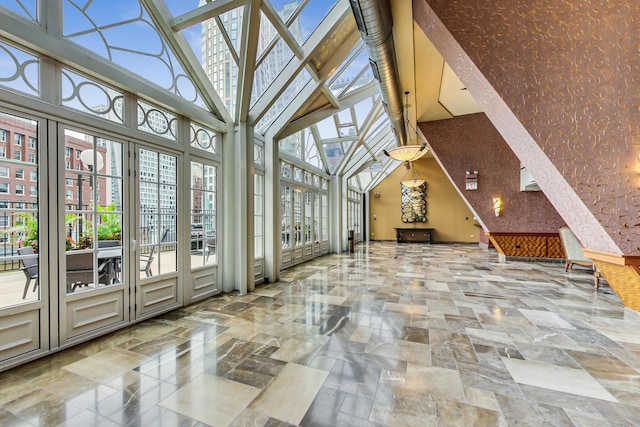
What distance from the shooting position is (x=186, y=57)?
12.3 feet

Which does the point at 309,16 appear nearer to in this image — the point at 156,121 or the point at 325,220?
the point at 156,121

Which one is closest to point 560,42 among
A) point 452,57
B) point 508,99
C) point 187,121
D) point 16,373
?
point 508,99

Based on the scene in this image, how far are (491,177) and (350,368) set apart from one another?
Result: 747cm

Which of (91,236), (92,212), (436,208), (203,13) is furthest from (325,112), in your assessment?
(436,208)

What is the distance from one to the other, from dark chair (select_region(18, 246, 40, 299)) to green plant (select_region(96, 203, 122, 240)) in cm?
58

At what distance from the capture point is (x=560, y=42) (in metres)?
2.82

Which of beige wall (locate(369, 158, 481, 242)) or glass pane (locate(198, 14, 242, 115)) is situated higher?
glass pane (locate(198, 14, 242, 115))

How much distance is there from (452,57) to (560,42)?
1037mm

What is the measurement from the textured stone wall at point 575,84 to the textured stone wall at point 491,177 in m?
4.98

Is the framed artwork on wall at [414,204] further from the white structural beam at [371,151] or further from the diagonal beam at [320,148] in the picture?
the diagonal beam at [320,148]

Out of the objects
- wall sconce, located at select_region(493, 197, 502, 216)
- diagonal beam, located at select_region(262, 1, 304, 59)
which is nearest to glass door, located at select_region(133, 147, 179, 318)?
diagonal beam, located at select_region(262, 1, 304, 59)

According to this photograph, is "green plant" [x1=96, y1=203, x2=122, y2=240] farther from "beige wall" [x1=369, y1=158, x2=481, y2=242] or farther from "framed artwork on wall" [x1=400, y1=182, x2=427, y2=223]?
"beige wall" [x1=369, y1=158, x2=481, y2=242]

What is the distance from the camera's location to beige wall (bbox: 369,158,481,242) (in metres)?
13.4

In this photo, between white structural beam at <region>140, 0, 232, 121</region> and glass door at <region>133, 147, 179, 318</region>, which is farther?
glass door at <region>133, 147, 179, 318</region>
